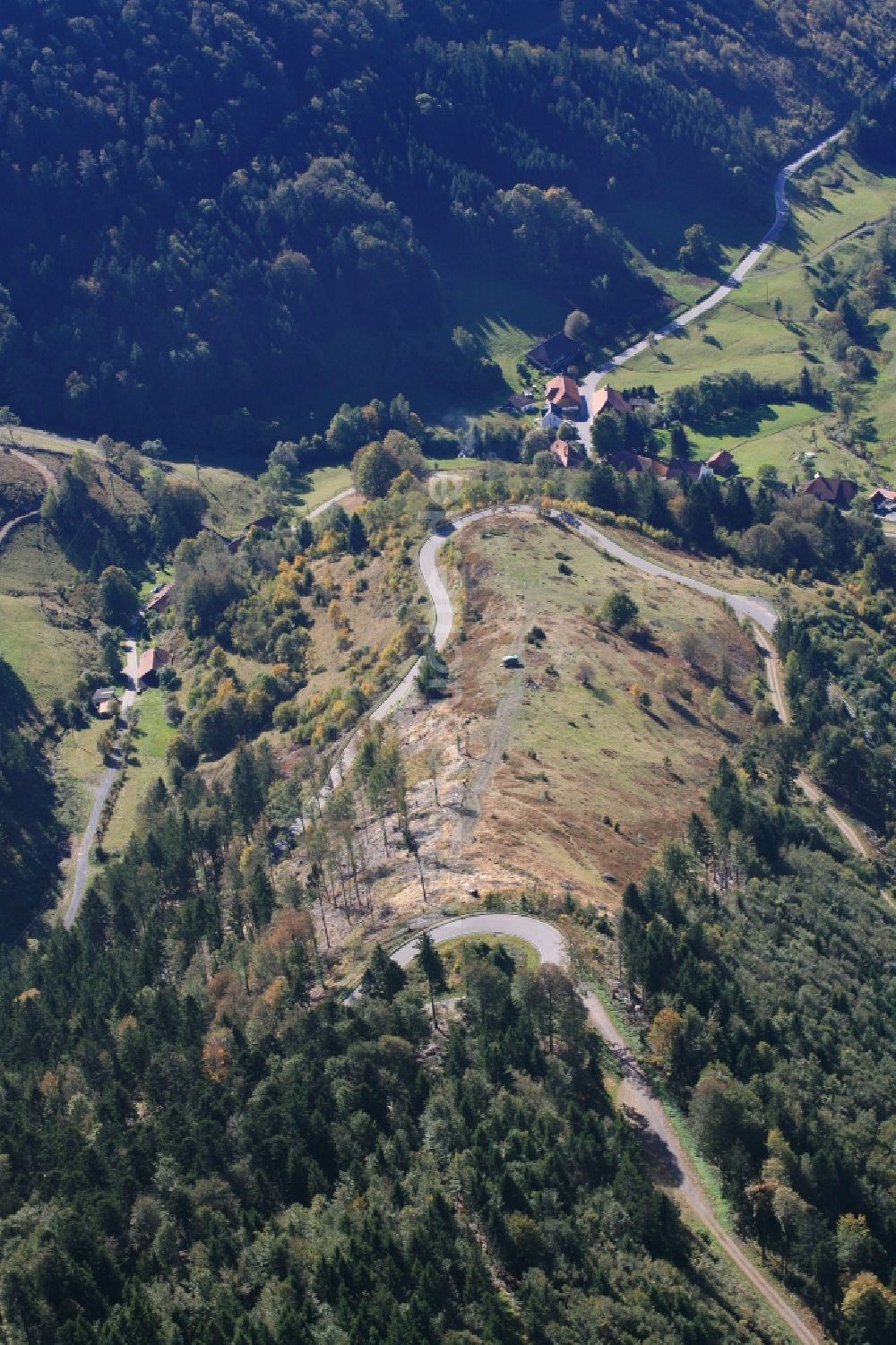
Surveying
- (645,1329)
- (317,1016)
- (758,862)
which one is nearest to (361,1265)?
(645,1329)

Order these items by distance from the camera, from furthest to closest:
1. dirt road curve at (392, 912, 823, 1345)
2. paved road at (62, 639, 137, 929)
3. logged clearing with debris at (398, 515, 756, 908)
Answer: paved road at (62, 639, 137, 929), logged clearing with debris at (398, 515, 756, 908), dirt road curve at (392, 912, 823, 1345)

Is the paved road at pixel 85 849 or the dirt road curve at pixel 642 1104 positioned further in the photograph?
the paved road at pixel 85 849

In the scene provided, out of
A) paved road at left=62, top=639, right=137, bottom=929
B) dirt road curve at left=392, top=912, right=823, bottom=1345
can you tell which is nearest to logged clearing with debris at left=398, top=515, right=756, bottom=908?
dirt road curve at left=392, top=912, right=823, bottom=1345

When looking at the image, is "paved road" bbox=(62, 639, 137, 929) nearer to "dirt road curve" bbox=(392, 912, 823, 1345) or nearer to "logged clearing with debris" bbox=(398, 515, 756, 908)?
"logged clearing with debris" bbox=(398, 515, 756, 908)

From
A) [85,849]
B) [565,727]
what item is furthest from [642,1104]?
[85,849]

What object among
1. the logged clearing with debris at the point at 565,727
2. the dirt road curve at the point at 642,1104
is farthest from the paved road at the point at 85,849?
the dirt road curve at the point at 642,1104

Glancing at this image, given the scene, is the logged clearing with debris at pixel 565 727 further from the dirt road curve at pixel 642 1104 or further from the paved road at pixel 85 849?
the paved road at pixel 85 849

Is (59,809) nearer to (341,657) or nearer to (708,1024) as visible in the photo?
(341,657)

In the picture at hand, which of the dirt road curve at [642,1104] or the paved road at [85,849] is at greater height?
the dirt road curve at [642,1104]
